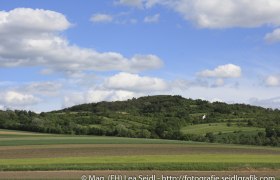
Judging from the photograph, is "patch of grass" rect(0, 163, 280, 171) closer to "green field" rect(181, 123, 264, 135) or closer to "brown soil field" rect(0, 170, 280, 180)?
"brown soil field" rect(0, 170, 280, 180)

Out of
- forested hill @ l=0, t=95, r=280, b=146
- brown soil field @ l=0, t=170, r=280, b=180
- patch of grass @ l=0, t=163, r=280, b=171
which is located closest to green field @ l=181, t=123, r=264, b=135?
forested hill @ l=0, t=95, r=280, b=146

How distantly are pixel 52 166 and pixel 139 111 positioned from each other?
15479 cm


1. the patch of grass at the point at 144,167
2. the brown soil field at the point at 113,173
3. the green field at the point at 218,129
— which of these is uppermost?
the green field at the point at 218,129

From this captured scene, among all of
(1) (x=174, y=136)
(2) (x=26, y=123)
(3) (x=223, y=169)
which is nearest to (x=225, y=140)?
(1) (x=174, y=136)

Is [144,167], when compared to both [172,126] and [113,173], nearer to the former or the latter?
[113,173]

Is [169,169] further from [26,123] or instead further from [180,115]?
[180,115]

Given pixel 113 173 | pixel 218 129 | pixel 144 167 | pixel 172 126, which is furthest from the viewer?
pixel 172 126

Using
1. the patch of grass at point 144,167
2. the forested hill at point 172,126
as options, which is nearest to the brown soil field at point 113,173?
the patch of grass at point 144,167

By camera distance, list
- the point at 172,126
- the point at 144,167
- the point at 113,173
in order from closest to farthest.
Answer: the point at 113,173, the point at 144,167, the point at 172,126

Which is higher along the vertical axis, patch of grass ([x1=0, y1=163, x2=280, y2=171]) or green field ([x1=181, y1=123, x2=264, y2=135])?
green field ([x1=181, y1=123, x2=264, y2=135])

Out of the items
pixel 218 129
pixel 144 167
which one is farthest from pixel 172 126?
pixel 144 167

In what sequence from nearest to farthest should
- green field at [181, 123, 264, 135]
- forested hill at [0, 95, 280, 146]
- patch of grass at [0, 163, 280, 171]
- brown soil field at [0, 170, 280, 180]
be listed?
brown soil field at [0, 170, 280, 180] < patch of grass at [0, 163, 280, 171] < forested hill at [0, 95, 280, 146] < green field at [181, 123, 264, 135]

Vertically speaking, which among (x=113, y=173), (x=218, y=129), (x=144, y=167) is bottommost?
(x=113, y=173)

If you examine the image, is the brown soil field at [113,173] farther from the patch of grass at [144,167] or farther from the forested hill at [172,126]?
the forested hill at [172,126]
